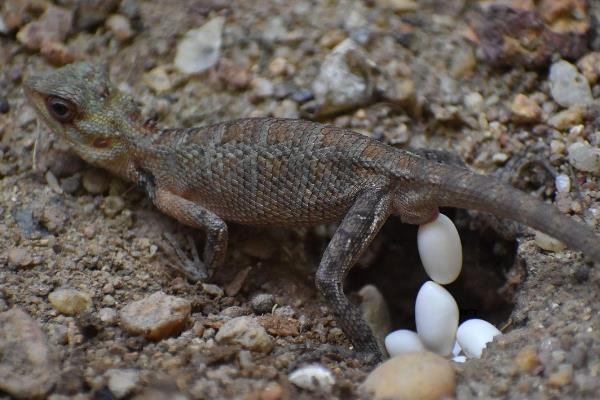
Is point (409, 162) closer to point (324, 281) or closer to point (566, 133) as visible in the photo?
point (324, 281)

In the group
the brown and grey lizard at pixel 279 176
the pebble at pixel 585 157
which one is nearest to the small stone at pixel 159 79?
the brown and grey lizard at pixel 279 176

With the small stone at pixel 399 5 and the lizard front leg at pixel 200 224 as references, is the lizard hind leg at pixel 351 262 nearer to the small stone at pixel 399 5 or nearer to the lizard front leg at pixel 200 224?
the lizard front leg at pixel 200 224

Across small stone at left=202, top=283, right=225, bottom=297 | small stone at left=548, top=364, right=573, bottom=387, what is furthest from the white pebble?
small stone at left=202, top=283, right=225, bottom=297

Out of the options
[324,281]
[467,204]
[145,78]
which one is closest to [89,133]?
[145,78]

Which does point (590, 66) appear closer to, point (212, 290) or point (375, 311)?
point (375, 311)

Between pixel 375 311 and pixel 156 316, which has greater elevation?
pixel 156 316

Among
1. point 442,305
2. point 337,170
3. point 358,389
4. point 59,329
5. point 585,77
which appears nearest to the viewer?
point 358,389

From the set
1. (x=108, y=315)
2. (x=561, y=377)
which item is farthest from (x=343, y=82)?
(x=561, y=377)
